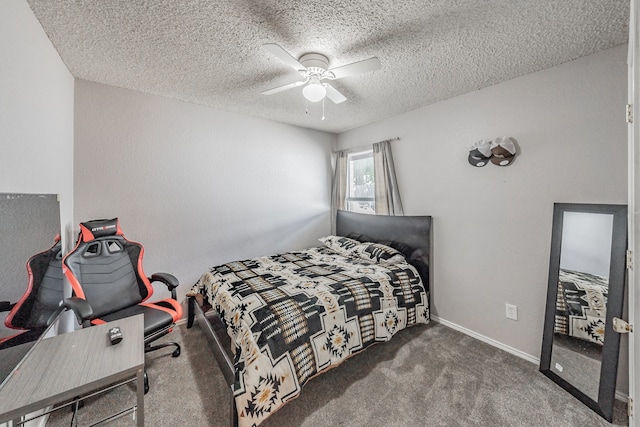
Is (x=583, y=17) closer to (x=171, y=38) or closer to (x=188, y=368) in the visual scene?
(x=171, y=38)

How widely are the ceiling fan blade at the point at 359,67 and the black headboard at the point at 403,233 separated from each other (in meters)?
1.80

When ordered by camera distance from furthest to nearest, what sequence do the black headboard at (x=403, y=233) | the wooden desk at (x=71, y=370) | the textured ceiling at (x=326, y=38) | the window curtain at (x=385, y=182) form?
1. the window curtain at (x=385, y=182)
2. the black headboard at (x=403, y=233)
3. the textured ceiling at (x=326, y=38)
4. the wooden desk at (x=71, y=370)

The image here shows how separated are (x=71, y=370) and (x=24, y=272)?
1.67 feet

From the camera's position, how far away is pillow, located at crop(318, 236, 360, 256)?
327cm

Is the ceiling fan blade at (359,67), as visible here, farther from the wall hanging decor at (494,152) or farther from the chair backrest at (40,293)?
the chair backrest at (40,293)

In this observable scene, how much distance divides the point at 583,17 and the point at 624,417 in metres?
2.51

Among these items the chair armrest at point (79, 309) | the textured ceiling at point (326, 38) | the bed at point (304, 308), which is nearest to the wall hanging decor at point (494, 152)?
the textured ceiling at point (326, 38)

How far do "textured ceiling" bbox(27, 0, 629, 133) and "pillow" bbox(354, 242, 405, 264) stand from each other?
1.74 metres

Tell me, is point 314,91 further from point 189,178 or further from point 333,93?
point 189,178

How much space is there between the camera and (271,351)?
157 cm

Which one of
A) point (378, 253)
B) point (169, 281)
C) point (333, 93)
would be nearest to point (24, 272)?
point (169, 281)

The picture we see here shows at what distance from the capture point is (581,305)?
Result: 1835 mm

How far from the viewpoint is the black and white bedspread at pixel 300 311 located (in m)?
1.52

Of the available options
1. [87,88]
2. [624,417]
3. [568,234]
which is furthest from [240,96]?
[624,417]
